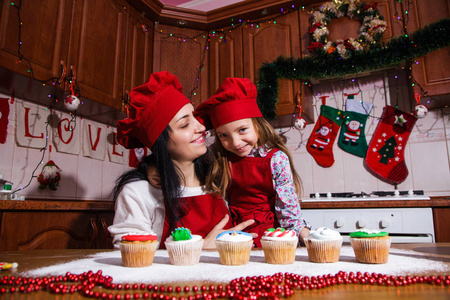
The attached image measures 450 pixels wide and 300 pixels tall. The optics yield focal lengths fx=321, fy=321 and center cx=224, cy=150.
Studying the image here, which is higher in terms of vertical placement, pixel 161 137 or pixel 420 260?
pixel 161 137

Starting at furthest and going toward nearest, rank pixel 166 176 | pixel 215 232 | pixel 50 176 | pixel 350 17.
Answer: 1. pixel 350 17
2. pixel 50 176
3. pixel 166 176
4. pixel 215 232

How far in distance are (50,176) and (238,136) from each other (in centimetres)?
168

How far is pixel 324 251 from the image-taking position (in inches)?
29.3

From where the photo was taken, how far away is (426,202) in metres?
2.03

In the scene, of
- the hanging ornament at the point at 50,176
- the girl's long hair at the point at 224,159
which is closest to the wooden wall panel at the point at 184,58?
the hanging ornament at the point at 50,176

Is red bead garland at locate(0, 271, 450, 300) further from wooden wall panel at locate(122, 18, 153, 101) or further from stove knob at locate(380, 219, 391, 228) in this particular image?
wooden wall panel at locate(122, 18, 153, 101)

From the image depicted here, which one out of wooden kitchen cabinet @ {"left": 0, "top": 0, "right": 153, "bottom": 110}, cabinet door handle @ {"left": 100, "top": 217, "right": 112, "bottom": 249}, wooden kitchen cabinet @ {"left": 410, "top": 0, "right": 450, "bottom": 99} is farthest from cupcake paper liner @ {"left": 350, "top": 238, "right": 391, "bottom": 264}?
wooden kitchen cabinet @ {"left": 410, "top": 0, "right": 450, "bottom": 99}

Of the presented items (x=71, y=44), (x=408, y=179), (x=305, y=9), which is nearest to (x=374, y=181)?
(x=408, y=179)

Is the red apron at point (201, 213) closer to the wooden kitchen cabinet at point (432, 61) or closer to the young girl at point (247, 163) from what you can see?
the young girl at point (247, 163)

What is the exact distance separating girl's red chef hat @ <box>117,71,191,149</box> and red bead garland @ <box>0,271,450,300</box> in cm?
77

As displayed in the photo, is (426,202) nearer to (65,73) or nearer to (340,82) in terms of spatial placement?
(340,82)

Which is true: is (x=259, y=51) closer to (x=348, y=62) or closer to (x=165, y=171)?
(x=348, y=62)

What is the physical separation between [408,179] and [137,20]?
9.11 feet

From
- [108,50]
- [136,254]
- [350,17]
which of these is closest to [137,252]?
[136,254]
